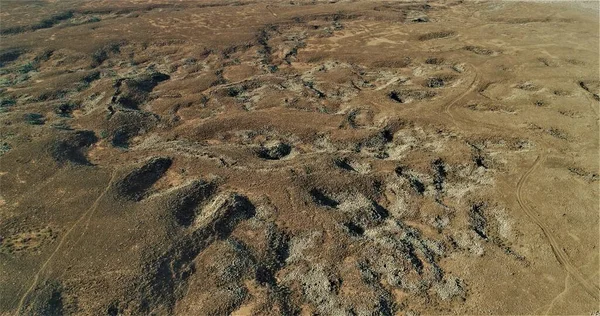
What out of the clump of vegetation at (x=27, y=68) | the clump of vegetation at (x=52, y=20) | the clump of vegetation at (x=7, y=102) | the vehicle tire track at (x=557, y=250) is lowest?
the vehicle tire track at (x=557, y=250)

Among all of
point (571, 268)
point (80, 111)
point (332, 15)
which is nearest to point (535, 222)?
point (571, 268)

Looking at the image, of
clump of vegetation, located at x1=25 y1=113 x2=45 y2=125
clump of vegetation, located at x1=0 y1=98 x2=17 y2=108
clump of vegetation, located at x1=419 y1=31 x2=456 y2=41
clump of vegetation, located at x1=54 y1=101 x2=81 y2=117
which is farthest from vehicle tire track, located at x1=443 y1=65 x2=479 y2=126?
clump of vegetation, located at x1=0 y1=98 x2=17 y2=108

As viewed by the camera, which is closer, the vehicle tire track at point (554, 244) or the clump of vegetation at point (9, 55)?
the vehicle tire track at point (554, 244)

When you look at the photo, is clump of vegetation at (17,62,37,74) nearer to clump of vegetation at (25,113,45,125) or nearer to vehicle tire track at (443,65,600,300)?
clump of vegetation at (25,113,45,125)

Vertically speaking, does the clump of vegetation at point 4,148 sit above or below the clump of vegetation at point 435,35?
below

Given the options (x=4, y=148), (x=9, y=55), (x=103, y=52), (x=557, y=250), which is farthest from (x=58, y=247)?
(x=9, y=55)

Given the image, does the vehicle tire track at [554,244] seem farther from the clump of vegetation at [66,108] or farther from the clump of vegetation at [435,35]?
the clump of vegetation at [66,108]

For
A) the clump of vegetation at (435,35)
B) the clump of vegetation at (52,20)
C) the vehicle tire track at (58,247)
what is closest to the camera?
the vehicle tire track at (58,247)

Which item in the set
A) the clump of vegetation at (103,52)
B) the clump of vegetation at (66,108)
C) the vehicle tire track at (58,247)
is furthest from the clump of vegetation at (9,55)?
the vehicle tire track at (58,247)

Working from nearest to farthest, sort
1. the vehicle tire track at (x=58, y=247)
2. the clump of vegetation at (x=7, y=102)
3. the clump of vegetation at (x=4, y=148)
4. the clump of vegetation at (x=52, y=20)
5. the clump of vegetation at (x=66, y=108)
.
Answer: the vehicle tire track at (x=58, y=247)
the clump of vegetation at (x=4, y=148)
the clump of vegetation at (x=66, y=108)
the clump of vegetation at (x=7, y=102)
the clump of vegetation at (x=52, y=20)

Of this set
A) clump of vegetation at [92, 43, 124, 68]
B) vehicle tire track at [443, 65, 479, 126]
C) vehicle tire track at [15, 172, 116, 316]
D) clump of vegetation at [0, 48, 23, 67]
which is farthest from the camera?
clump of vegetation at [0, 48, 23, 67]
